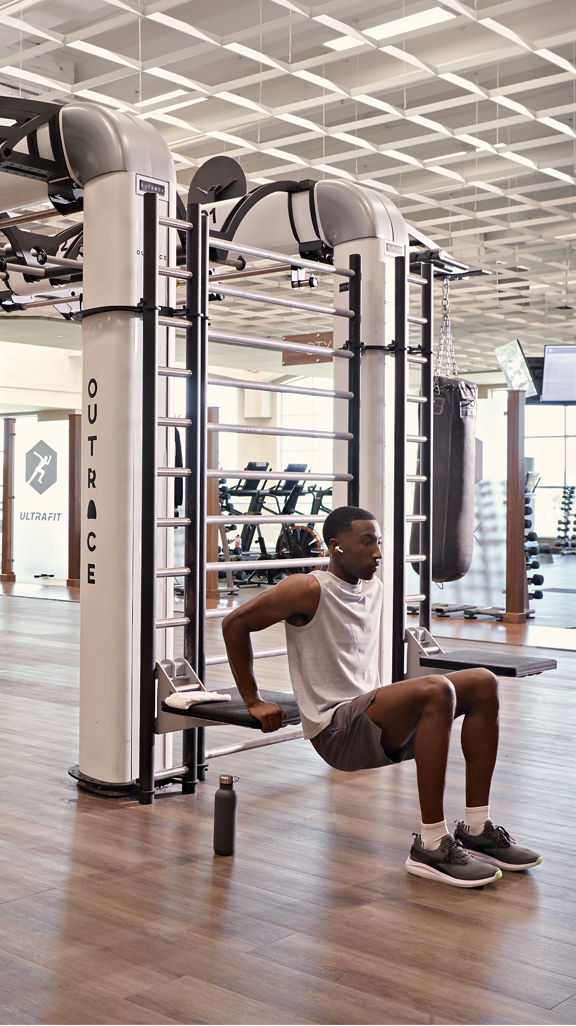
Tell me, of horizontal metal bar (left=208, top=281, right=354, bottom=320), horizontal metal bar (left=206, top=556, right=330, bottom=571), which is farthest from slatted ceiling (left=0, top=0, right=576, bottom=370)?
horizontal metal bar (left=206, top=556, right=330, bottom=571)

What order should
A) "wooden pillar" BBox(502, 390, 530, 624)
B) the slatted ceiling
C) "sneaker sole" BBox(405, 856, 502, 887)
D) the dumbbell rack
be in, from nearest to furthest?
"sneaker sole" BBox(405, 856, 502, 887) → the slatted ceiling → "wooden pillar" BBox(502, 390, 530, 624) → the dumbbell rack

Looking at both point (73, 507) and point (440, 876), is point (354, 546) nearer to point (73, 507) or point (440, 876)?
point (440, 876)

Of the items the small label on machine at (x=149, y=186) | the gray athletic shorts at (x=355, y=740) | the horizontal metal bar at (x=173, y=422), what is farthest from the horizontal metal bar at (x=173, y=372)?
the gray athletic shorts at (x=355, y=740)

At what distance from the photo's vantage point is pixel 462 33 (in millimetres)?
7008

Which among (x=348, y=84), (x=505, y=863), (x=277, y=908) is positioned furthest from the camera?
(x=348, y=84)

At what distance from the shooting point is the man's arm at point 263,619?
2934 millimetres

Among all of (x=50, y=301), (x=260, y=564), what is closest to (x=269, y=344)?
(x=260, y=564)

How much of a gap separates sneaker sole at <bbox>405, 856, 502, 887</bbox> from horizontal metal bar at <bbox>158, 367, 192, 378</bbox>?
1.74 metres

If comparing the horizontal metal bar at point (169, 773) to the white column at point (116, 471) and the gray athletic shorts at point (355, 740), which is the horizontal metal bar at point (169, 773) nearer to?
the white column at point (116, 471)

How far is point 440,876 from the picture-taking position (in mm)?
2863

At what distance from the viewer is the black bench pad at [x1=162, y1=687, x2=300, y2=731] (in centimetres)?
310

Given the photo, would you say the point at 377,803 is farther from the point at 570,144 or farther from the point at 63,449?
the point at 63,449

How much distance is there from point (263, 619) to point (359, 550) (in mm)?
332

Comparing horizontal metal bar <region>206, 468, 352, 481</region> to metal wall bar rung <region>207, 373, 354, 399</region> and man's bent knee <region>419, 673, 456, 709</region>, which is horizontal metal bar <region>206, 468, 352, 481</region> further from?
man's bent knee <region>419, 673, 456, 709</region>
